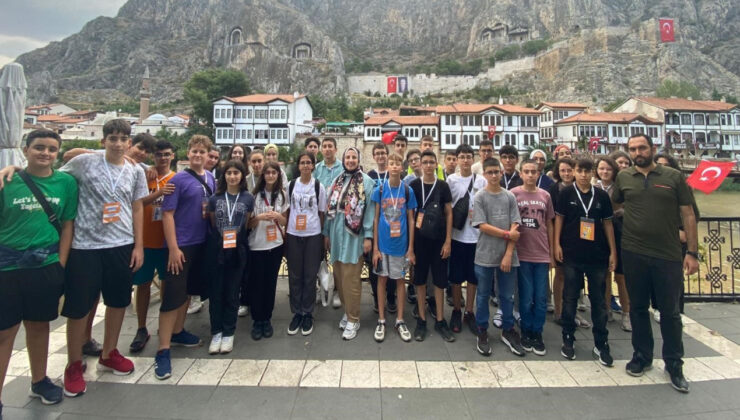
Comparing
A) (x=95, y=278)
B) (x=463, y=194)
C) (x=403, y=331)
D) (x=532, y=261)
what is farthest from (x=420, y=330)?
(x=95, y=278)

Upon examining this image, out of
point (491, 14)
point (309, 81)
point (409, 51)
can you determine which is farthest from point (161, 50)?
point (491, 14)

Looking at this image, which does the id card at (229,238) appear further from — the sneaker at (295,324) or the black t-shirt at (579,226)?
the black t-shirt at (579,226)

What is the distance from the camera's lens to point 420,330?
3.56 meters

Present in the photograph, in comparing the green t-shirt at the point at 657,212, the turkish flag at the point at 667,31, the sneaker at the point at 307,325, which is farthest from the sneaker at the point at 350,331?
the turkish flag at the point at 667,31

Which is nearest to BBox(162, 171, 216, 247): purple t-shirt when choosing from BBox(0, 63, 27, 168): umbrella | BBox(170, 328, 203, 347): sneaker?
BBox(170, 328, 203, 347): sneaker

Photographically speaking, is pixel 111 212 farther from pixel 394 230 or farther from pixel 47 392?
pixel 394 230

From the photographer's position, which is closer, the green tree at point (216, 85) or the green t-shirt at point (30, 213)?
the green t-shirt at point (30, 213)

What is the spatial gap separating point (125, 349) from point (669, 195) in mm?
5633

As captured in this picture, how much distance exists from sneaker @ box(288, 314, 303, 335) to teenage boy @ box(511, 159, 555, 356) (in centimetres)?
250

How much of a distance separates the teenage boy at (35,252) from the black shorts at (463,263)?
371cm

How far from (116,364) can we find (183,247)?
3.84 feet

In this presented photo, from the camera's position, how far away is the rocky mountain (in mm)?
51234

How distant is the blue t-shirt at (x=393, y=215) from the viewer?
3.57 m

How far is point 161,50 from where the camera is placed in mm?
72500
